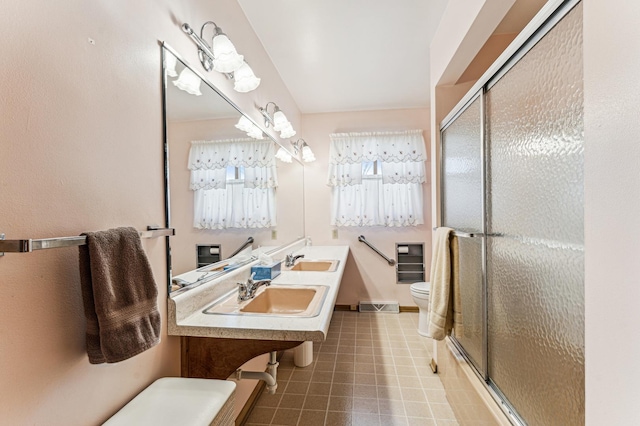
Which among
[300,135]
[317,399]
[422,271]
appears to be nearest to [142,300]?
[317,399]

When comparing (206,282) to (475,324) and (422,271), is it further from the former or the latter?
(422,271)

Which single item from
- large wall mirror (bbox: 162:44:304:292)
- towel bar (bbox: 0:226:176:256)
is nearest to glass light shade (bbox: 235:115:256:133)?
large wall mirror (bbox: 162:44:304:292)

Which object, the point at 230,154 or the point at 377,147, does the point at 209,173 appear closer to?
the point at 230,154

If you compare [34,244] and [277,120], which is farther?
[277,120]

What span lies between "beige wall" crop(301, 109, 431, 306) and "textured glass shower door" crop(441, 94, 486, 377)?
1570 millimetres

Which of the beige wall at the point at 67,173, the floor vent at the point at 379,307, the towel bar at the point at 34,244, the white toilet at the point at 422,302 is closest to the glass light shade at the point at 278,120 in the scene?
the beige wall at the point at 67,173

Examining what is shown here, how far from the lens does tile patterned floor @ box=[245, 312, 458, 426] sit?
5.65 ft

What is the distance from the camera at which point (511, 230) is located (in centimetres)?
121

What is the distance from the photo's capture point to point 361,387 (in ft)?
6.57

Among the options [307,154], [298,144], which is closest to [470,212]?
[307,154]

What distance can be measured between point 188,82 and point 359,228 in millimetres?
2683

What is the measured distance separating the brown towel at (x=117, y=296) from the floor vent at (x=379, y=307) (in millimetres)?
2971

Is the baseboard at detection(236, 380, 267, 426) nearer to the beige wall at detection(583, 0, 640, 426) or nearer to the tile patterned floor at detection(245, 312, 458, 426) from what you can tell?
the tile patterned floor at detection(245, 312, 458, 426)

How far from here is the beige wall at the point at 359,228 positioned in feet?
11.5
